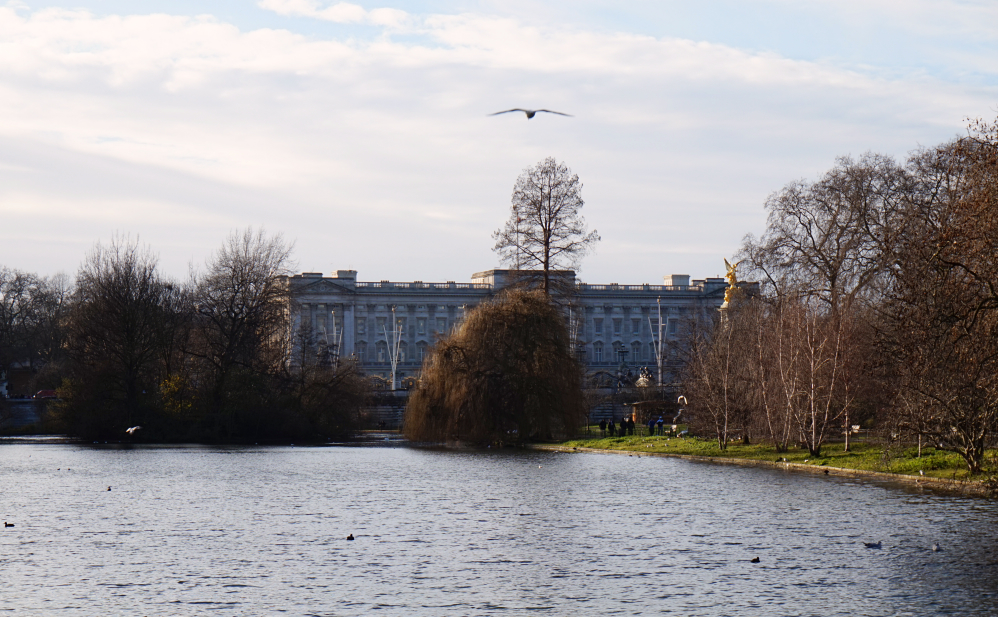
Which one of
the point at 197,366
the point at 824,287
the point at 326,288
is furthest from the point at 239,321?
the point at 326,288

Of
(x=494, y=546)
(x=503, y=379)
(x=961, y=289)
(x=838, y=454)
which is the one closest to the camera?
(x=494, y=546)

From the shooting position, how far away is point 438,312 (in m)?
146

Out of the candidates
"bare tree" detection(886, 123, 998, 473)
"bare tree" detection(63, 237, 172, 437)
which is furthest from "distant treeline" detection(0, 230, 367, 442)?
"bare tree" detection(886, 123, 998, 473)

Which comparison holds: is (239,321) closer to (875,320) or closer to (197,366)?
(197,366)

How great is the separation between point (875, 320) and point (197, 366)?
40477 mm

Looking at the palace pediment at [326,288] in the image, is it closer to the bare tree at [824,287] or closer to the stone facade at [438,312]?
the stone facade at [438,312]

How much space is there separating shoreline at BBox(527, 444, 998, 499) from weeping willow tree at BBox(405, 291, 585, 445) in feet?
5.42

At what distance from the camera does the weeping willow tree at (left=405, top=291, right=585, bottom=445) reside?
52.4 meters

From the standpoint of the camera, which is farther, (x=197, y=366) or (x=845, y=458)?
(x=197, y=366)

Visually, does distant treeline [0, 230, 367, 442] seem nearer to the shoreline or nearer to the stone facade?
the shoreline

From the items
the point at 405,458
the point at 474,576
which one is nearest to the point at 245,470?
the point at 405,458

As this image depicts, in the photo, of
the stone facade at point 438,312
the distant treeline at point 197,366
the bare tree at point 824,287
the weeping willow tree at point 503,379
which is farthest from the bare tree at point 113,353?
the stone facade at point 438,312

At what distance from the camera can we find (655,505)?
27125mm

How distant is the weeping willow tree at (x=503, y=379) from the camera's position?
52.4 metres
